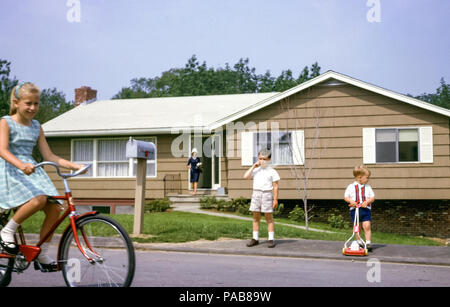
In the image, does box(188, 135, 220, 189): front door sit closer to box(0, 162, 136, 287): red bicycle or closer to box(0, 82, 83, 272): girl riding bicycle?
box(0, 82, 83, 272): girl riding bicycle

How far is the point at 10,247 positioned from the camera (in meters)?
5.10

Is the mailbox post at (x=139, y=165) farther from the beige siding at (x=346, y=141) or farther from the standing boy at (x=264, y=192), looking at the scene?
the beige siding at (x=346, y=141)

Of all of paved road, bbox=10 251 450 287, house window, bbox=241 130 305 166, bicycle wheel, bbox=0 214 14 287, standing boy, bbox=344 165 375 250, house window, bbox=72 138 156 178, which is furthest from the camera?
house window, bbox=72 138 156 178

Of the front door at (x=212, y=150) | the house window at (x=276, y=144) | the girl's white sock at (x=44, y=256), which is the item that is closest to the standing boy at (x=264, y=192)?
the girl's white sock at (x=44, y=256)

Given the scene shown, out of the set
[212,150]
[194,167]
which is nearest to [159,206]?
[194,167]

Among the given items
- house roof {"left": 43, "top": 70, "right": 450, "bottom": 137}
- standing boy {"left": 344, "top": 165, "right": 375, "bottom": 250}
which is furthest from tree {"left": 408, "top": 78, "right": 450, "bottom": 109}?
standing boy {"left": 344, "top": 165, "right": 375, "bottom": 250}

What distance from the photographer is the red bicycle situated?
4.67m

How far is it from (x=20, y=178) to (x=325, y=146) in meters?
15.7

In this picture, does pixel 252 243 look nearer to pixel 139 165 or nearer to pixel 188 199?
pixel 139 165

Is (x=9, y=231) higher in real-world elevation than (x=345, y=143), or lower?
lower

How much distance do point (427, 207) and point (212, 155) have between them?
850 centimetres

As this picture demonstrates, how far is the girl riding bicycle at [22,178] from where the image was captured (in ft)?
16.4

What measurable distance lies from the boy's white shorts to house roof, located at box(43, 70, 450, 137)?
1019 cm
